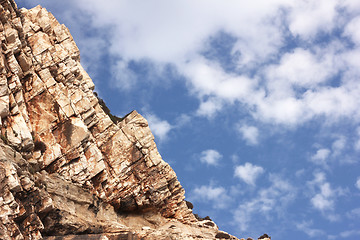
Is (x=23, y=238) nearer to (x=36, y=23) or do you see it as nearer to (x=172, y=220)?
(x=172, y=220)

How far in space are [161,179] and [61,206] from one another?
20354 mm

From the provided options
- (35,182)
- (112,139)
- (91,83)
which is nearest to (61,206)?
(35,182)

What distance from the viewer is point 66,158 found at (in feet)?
204

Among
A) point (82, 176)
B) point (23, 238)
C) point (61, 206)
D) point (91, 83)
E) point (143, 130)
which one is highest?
point (91, 83)

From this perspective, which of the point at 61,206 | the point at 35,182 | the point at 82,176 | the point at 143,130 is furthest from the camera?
the point at 143,130

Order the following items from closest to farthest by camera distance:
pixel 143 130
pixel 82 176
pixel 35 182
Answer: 1. pixel 35 182
2. pixel 82 176
3. pixel 143 130

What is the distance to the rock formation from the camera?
165ft

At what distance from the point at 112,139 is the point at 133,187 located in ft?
25.1

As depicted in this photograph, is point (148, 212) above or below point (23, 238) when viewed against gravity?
above

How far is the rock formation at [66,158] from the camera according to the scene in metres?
50.3

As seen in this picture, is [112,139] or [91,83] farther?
[91,83]

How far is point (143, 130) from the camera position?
7481cm

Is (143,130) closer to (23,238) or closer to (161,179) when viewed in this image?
(161,179)

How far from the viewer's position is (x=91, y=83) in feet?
256
